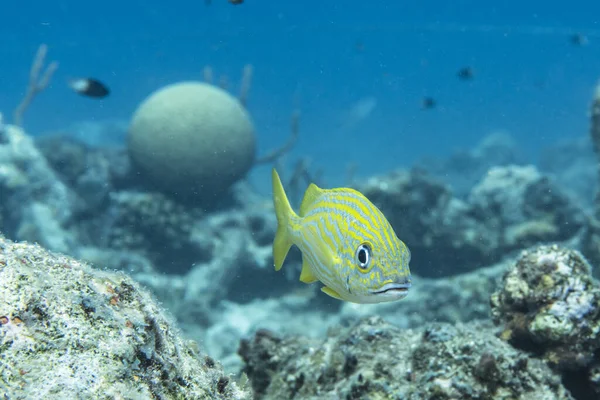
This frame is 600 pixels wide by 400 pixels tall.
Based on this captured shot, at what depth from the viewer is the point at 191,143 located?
895cm

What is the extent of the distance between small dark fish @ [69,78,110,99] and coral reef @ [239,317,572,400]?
6.23 metres

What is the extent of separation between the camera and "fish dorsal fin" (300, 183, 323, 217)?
2.20 m

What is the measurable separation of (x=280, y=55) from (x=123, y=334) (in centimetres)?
8440

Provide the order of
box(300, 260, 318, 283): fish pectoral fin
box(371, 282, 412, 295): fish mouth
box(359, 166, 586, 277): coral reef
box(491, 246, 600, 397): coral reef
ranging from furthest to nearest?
1. box(359, 166, 586, 277): coral reef
2. box(491, 246, 600, 397): coral reef
3. box(300, 260, 318, 283): fish pectoral fin
4. box(371, 282, 412, 295): fish mouth

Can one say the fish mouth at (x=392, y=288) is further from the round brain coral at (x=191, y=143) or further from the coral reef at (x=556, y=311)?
the round brain coral at (x=191, y=143)

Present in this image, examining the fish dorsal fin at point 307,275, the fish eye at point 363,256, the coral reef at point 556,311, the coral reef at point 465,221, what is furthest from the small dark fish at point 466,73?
the fish eye at point 363,256

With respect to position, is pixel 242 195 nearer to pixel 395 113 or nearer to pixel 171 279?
pixel 171 279

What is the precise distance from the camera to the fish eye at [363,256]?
5.68ft

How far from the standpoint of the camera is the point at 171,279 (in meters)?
8.07

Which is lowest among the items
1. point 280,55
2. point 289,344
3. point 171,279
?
point 289,344

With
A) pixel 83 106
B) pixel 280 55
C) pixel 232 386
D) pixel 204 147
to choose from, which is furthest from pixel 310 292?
pixel 280 55

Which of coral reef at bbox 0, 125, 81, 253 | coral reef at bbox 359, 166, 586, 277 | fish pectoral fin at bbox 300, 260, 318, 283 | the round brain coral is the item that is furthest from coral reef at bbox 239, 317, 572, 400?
coral reef at bbox 0, 125, 81, 253

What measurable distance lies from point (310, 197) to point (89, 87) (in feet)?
21.9

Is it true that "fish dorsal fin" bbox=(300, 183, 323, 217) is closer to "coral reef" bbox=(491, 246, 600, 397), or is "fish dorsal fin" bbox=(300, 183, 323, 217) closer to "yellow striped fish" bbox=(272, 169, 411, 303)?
"yellow striped fish" bbox=(272, 169, 411, 303)
